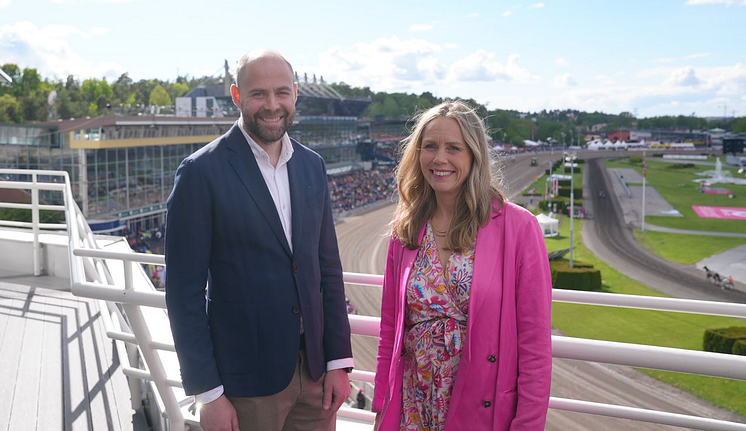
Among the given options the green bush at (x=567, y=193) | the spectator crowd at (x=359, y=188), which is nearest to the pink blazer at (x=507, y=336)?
the spectator crowd at (x=359, y=188)

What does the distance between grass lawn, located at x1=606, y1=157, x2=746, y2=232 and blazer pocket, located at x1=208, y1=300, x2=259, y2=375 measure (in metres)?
31.5

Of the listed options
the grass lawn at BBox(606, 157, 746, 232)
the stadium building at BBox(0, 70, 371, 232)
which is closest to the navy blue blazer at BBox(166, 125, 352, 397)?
the stadium building at BBox(0, 70, 371, 232)

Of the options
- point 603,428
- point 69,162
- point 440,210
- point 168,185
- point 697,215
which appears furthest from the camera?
point 697,215

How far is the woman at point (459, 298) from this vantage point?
1.43m

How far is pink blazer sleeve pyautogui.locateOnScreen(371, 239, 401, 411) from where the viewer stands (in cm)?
162

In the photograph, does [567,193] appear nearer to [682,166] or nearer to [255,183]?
[682,166]

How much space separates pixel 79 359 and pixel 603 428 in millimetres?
7691

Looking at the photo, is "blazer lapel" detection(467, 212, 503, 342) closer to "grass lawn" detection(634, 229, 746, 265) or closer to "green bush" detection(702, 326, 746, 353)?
"green bush" detection(702, 326, 746, 353)

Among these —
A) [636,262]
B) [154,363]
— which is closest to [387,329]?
[154,363]

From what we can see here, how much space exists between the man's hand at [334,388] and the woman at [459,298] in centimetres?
9

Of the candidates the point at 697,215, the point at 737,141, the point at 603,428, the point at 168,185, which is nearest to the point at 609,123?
the point at 737,141

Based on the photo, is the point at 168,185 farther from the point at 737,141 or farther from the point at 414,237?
the point at 737,141

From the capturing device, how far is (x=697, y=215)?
3384cm

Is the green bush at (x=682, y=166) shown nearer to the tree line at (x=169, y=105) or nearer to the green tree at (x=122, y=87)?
the tree line at (x=169, y=105)
